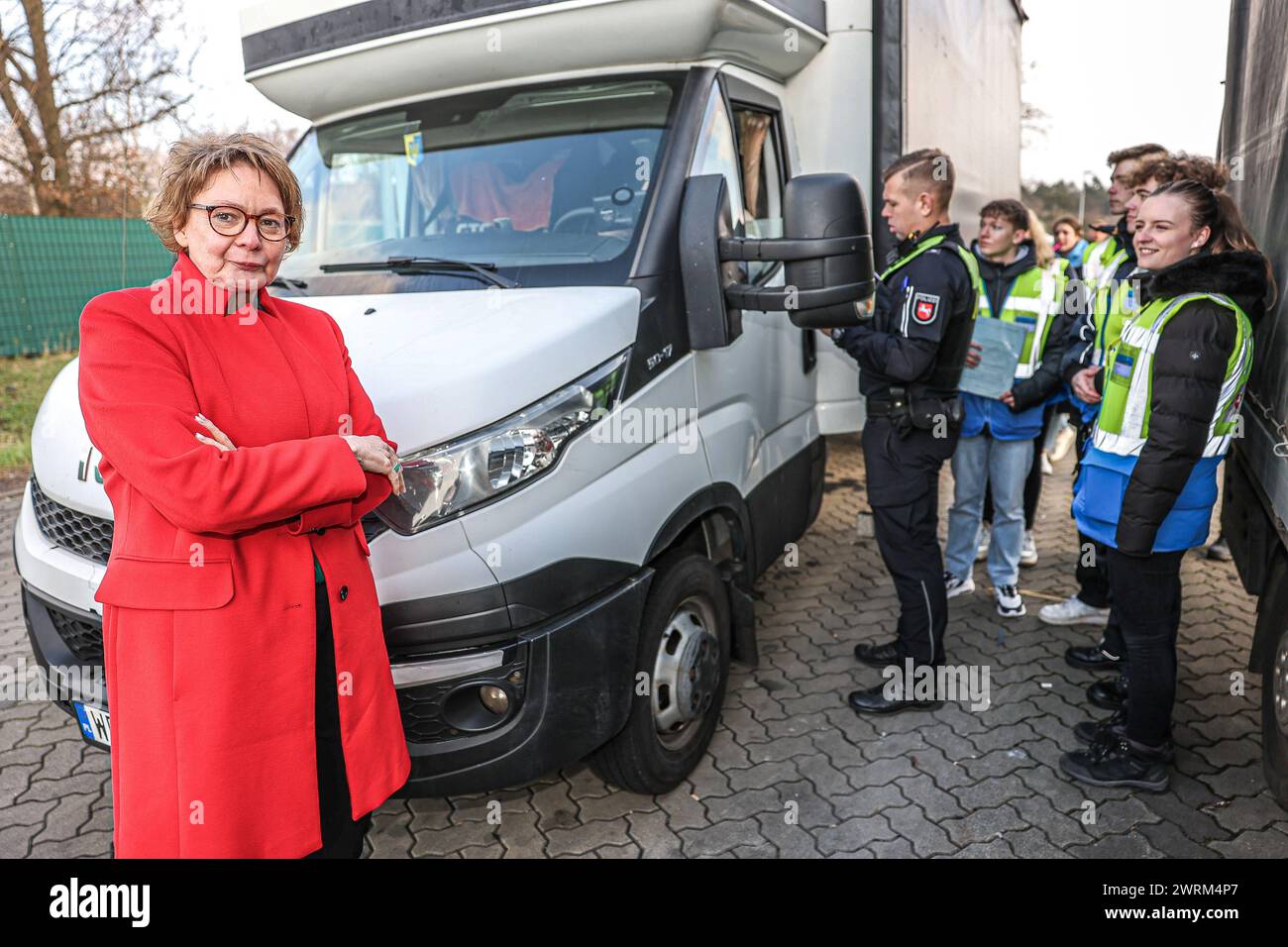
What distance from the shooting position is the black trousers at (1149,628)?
10.0ft

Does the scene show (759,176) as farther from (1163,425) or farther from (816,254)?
(1163,425)

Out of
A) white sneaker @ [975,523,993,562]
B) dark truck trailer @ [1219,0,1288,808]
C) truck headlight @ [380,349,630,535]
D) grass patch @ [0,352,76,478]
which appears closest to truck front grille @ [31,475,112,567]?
truck headlight @ [380,349,630,535]

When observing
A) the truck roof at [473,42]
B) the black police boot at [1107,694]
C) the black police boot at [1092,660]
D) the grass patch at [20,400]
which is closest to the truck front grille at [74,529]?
the truck roof at [473,42]

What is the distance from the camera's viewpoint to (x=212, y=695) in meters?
1.76

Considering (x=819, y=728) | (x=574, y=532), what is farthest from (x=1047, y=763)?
(x=574, y=532)

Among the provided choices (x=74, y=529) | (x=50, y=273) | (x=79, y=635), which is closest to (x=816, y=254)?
(x=74, y=529)

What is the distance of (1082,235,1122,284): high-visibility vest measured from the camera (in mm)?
4383

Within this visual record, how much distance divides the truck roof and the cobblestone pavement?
2.63 m

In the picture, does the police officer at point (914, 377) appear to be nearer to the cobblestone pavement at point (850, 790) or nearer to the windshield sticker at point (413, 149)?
the cobblestone pavement at point (850, 790)

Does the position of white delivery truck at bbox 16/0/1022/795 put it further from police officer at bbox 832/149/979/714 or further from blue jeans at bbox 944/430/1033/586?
blue jeans at bbox 944/430/1033/586

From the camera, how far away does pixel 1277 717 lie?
2936 mm

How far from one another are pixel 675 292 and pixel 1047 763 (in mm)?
2261

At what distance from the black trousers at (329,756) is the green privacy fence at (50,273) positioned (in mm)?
13092
